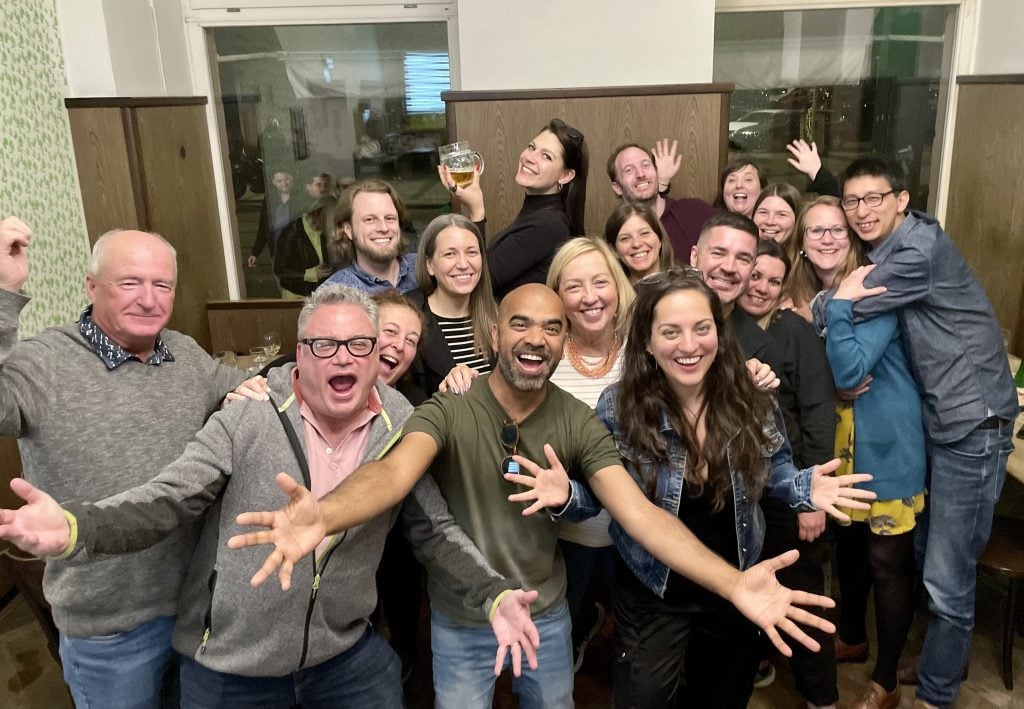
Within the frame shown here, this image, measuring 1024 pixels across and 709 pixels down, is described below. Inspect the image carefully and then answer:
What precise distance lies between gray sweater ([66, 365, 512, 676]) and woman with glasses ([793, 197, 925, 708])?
1.31 metres

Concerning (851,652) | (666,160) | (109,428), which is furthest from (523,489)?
(666,160)

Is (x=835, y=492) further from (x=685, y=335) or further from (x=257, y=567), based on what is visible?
(x=257, y=567)

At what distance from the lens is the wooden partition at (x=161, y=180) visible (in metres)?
3.89

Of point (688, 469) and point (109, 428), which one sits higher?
point (109, 428)

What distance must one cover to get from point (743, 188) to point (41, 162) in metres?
3.17

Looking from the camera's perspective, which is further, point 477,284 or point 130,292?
point 477,284

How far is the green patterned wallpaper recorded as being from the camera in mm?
3387

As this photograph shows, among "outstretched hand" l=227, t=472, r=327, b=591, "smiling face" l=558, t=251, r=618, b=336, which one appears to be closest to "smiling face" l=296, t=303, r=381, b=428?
"outstretched hand" l=227, t=472, r=327, b=591

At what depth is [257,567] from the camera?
1712 millimetres

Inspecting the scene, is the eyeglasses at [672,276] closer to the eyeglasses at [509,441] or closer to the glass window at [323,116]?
the eyeglasses at [509,441]

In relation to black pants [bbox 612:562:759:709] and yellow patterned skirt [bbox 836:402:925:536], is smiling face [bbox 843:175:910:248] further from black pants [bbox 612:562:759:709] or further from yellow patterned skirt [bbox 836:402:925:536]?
black pants [bbox 612:562:759:709]

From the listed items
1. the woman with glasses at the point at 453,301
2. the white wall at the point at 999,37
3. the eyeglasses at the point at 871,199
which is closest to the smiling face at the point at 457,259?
the woman with glasses at the point at 453,301

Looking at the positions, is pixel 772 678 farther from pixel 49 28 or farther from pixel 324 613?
pixel 49 28

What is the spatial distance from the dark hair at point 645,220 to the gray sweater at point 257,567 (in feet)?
4.02
